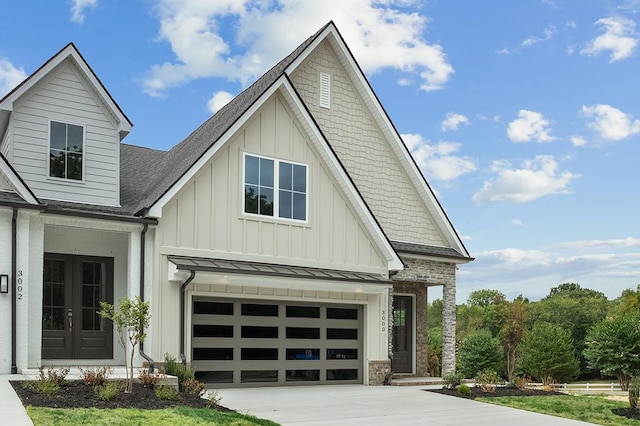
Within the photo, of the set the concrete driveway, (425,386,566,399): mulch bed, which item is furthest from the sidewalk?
(425,386,566,399): mulch bed

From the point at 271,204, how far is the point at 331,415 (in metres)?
6.04

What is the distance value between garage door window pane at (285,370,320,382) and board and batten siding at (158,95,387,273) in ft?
8.68

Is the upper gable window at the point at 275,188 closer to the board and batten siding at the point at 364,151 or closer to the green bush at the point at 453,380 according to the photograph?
the board and batten siding at the point at 364,151

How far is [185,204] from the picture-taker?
1571 cm

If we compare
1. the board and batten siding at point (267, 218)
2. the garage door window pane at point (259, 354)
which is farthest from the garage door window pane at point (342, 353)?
the board and batten siding at point (267, 218)

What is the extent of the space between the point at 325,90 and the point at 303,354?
771cm

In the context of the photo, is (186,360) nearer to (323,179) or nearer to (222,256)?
(222,256)

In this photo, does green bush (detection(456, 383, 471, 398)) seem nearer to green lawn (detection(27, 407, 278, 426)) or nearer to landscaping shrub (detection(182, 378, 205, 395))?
landscaping shrub (detection(182, 378, 205, 395))

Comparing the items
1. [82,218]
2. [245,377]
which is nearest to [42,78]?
[82,218]

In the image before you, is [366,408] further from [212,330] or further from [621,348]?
[621,348]

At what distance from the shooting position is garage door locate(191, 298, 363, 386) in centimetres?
1595

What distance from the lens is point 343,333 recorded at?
59.4ft

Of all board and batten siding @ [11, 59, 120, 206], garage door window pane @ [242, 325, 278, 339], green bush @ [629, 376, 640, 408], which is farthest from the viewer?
garage door window pane @ [242, 325, 278, 339]

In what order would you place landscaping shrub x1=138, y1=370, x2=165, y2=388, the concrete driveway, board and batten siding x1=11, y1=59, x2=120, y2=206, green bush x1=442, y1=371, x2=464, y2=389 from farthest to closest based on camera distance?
green bush x1=442, y1=371, x2=464, y2=389, board and batten siding x1=11, y1=59, x2=120, y2=206, landscaping shrub x1=138, y1=370, x2=165, y2=388, the concrete driveway
